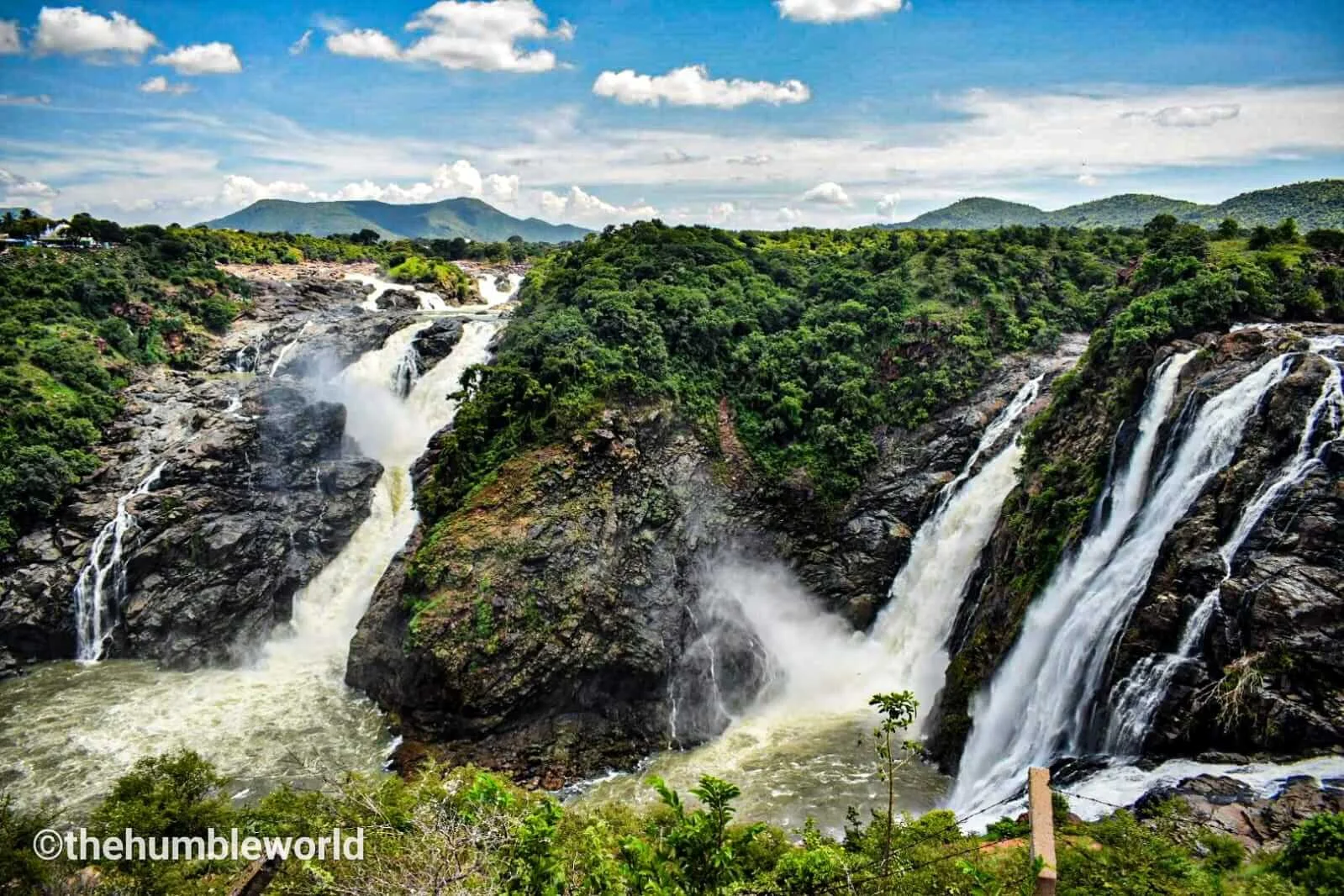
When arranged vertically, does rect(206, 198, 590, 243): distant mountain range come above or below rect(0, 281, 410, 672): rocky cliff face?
above

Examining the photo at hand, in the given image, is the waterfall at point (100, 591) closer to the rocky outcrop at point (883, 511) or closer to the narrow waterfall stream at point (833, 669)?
the narrow waterfall stream at point (833, 669)

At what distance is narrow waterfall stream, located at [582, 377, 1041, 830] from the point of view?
20.6m

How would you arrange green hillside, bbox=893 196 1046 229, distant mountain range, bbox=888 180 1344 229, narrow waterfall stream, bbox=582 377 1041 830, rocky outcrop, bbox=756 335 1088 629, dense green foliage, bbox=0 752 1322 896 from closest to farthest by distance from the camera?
dense green foliage, bbox=0 752 1322 896 → narrow waterfall stream, bbox=582 377 1041 830 → rocky outcrop, bbox=756 335 1088 629 → distant mountain range, bbox=888 180 1344 229 → green hillside, bbox=893 196 1046 229

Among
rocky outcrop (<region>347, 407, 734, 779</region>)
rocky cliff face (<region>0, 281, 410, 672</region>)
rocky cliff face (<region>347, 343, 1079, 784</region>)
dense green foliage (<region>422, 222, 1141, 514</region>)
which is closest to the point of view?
rocky outcrop (<region>347, 407, 734, 779</region>)

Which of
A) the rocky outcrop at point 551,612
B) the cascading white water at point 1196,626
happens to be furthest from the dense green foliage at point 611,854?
the rocky outcrop at point 551,612

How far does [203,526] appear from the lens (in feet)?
93.1

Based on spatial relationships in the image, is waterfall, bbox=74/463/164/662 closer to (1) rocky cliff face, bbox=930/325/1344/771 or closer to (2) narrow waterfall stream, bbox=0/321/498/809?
(2) narrow waterfall stream, bbox=0/321/498/809

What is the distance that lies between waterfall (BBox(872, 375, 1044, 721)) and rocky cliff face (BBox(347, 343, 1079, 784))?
0.89 metres

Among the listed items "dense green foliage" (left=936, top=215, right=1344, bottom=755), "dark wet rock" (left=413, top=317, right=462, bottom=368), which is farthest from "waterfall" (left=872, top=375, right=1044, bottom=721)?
"dark wet rock" (left=413, top=317, right=462, bottom=368)

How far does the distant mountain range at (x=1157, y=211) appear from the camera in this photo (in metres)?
46.8

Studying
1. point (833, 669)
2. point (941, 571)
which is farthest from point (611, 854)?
point (941, 571)

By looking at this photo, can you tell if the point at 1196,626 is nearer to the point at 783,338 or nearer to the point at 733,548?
the point at 733,548

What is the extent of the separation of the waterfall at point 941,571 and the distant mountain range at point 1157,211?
828 inches

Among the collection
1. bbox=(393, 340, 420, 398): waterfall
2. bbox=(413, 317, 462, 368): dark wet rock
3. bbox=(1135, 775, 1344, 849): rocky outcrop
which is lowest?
bbox=(1135, 775, 1344, 849): rocky outcrop
